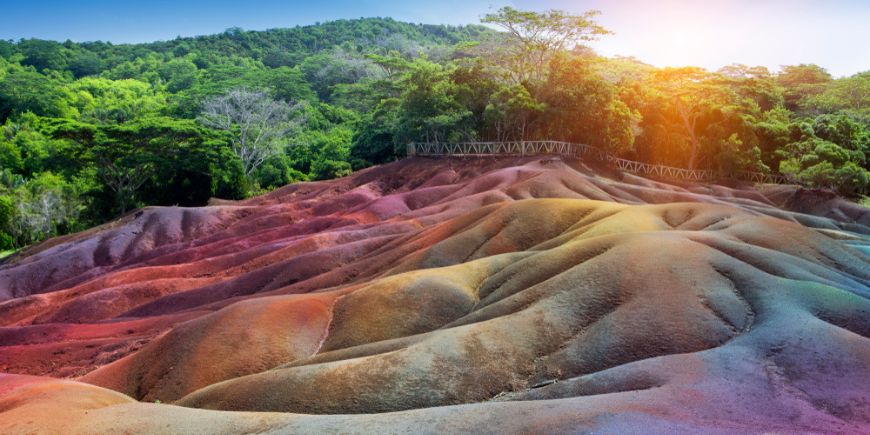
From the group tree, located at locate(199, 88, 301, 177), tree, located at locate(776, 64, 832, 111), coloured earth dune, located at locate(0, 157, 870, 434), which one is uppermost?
tree, located at locate(776, 64, 832, 111)

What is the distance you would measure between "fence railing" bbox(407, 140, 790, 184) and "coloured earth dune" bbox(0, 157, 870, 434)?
26913mm

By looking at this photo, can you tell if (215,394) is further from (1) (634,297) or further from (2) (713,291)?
(2) (713,291)

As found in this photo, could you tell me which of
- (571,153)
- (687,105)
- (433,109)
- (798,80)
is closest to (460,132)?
(433,109)

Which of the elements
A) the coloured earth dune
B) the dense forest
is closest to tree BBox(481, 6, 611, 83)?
the dense forest

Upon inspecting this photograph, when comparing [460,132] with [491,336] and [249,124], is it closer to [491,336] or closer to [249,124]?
[249,124]

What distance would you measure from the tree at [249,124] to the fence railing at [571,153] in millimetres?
22847

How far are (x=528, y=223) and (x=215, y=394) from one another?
1956 cm

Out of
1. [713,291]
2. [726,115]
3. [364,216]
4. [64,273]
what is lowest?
[64,273]

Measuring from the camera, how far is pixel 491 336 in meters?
19.0

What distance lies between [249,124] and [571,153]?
4690 centimetres

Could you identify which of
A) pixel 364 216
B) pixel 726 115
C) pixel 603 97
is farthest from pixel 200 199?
pixel 726 115

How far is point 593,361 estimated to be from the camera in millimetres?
17578

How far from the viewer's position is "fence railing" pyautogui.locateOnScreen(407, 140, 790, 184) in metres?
66.3

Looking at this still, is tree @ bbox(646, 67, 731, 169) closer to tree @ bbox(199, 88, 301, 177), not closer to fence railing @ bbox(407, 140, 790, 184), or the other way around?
fence railing @ bbox(407, 140, 790, 184)
